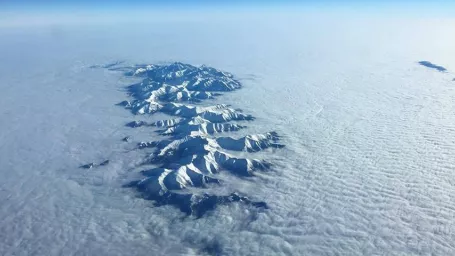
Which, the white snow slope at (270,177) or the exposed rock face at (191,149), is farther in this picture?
the exposed rock face at (191,149)

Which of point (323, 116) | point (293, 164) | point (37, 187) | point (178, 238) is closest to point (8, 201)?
point (37, 187)

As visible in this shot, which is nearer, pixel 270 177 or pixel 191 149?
pixel 270 177

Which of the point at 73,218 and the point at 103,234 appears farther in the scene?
the point at 73,218

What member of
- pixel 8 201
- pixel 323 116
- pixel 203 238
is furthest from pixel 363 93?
pixel 8 201

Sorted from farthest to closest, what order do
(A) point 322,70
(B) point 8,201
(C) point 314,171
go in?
(A) point 322,70
(C) point 314,171
(B) point 8,201

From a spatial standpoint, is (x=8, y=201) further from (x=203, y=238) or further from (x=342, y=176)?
(x=342, y=176)

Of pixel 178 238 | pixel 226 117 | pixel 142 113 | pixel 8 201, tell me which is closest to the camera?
pixel 178 238

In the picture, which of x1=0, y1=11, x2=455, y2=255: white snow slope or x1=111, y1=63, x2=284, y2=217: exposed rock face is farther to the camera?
x1=111, y1=63, x2=284, y2=217: exposed rock face

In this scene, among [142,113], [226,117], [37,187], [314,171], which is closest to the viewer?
[37,187]

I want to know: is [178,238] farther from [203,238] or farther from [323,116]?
[323,116]
